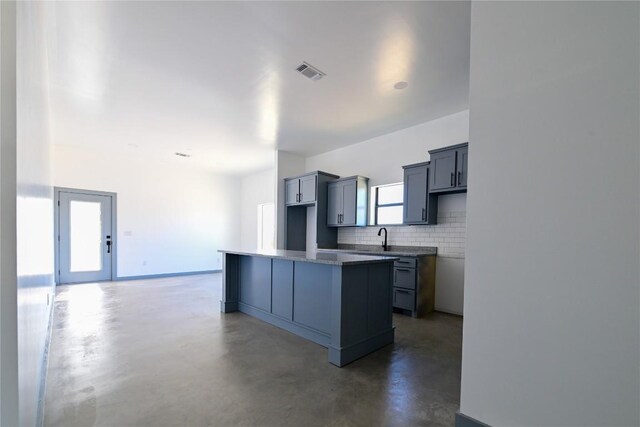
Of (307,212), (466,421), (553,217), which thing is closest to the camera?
(553,217)

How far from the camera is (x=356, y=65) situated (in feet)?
9.77

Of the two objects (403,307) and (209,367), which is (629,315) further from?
(403,307)

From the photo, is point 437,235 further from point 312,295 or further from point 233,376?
point 233,376

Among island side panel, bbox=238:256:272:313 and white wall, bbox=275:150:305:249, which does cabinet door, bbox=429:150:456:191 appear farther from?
white wall, bbox=275:150:305:249

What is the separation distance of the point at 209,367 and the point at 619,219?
292cm

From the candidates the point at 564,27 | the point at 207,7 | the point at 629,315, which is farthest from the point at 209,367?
the point at 564,27

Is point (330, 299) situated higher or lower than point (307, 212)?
lower

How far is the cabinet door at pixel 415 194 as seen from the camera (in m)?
4.25

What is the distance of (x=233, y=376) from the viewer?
7.45 feet

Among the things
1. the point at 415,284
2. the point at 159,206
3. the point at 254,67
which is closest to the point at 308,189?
the point at 415,284

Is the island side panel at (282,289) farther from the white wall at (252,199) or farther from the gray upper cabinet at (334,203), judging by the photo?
the white wall at (252,199)

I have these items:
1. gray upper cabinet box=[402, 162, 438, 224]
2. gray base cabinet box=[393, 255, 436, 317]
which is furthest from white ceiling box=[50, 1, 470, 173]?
gray base cabinet box=[393, 255, 436, 317]

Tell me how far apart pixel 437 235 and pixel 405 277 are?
0.89 metres

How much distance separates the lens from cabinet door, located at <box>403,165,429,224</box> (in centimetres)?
425
